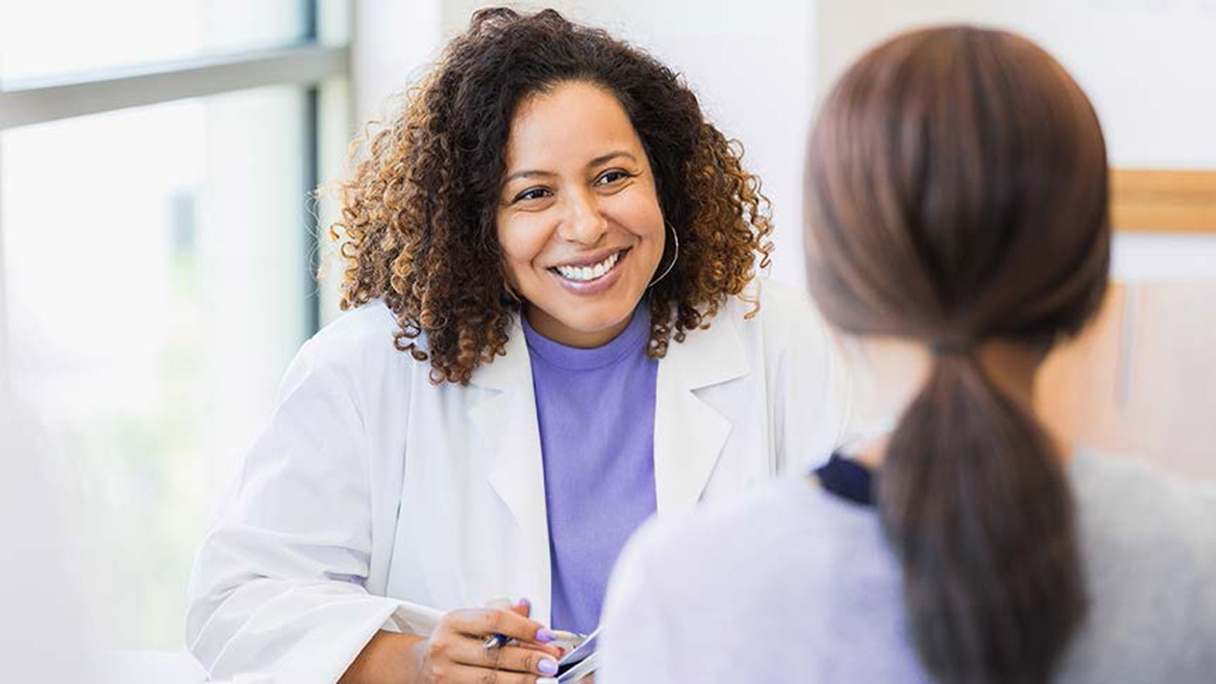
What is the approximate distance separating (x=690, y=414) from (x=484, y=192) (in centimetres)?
37

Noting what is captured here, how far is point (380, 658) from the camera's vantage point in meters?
1.75

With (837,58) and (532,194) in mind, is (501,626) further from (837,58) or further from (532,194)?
(837,58)

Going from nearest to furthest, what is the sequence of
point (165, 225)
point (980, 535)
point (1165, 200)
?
point (980, 535) → point (165, 225) → point (1165, 200)

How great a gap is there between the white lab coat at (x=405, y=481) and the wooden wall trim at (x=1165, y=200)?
1.60m

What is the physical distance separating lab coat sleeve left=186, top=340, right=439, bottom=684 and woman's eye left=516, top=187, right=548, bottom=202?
0.96ft

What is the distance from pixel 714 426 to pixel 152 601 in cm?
121

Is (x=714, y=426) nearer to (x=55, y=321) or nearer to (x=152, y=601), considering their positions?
(x=55, y=321)

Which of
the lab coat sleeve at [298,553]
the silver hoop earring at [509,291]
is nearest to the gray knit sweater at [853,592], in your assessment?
the lab coat sleeve at [298,553]

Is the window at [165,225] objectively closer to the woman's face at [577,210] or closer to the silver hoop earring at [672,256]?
the woman's face at [577,210]

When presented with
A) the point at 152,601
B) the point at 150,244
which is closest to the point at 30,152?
the point at 150,244

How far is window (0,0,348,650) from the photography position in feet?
7.40

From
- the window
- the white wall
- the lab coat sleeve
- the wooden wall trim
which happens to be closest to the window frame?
the window

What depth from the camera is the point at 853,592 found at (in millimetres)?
994

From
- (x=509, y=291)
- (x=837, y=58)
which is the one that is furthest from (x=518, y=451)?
(x=837, y=58)
